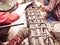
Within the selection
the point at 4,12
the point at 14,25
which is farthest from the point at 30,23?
the point at 4,12

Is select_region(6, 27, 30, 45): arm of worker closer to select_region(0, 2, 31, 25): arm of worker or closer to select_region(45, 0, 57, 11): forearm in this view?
select_region(0, 2, 31, 25): arm of worker

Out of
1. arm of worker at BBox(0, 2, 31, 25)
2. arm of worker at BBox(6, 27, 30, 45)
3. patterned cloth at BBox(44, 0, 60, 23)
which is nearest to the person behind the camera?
arm of worker at BBox(6, 27, 30, 45)

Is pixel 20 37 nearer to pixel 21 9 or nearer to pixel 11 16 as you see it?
pixel 11 16

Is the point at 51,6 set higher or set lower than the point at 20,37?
higher

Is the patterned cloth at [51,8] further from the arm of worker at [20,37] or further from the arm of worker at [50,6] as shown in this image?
the arm of worker at [20,37]

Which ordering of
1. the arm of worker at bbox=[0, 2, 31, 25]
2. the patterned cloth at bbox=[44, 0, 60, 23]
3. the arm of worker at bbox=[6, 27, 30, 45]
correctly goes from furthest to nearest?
the patterned cloth at bbox=[44, 0, 60, 23] < the arm of worker at bbox=[0, 2, 31, 25] < the arm of worker at bbox=[6, 27, 30, 45]

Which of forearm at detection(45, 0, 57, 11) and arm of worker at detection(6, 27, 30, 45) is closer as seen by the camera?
arm of worker at detection(6, 27, 30, 45)

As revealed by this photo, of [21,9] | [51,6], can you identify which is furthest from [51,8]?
[21,9]

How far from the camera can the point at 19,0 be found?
A: 1435 millimetres

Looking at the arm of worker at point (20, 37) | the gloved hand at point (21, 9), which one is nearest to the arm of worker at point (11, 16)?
the gloved hand at point (21, 9)

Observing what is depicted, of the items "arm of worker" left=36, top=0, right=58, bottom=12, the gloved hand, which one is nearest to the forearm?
"arm of worker" left=36, top=0, right=58, bottom=12

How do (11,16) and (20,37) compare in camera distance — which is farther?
(11,16)

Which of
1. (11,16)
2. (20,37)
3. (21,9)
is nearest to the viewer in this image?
(20,37)

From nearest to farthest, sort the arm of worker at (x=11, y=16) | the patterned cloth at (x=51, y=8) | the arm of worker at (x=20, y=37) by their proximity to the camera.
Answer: the arm of worker at (x=20, y=37), the arm of worker at (x=11, y=16), the patterned cloth at (x=51, y=8)
